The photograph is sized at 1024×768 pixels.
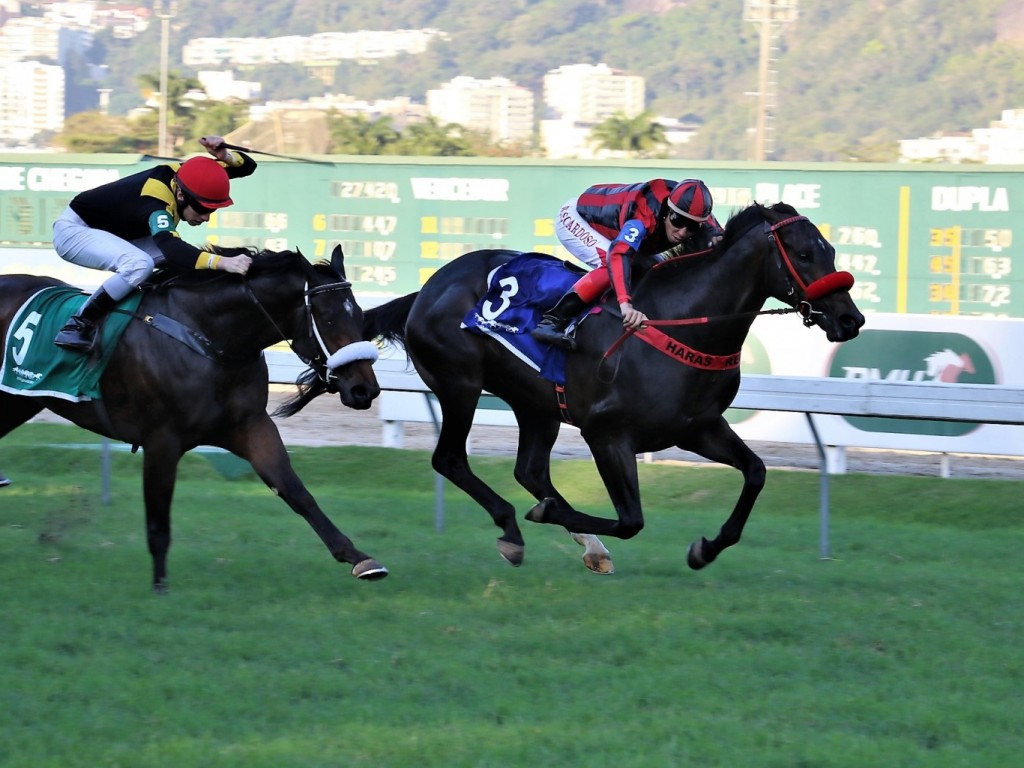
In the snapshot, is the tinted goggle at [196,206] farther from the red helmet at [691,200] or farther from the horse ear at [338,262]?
the red helmet at [691,200]

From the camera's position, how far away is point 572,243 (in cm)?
734

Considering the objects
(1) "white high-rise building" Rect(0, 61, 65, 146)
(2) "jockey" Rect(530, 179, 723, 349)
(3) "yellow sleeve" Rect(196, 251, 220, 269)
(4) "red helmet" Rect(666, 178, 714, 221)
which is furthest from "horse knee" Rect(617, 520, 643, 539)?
(1) "white high-rise building" Rect(0, 61, 65, 146)

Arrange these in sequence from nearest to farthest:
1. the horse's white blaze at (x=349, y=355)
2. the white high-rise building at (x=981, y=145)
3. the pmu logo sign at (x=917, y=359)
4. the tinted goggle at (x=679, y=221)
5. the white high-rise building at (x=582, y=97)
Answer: the horse's white blaze at (x=349, y=355), the tinted goggle at (x=679, y=221), the pmu logo sign at (x=917, y=359), the white high-rise building at (x=981, y=145), the white high-rise building at (x=582, y=97)

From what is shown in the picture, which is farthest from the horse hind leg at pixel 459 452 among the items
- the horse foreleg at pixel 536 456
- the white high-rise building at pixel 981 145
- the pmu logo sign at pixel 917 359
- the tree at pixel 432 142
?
the white high-rise building at pixel 981 145

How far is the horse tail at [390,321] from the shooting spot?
25.6 ft

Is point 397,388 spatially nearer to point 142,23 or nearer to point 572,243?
point 572,243

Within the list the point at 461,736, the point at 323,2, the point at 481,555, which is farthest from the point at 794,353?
the point at 323,2

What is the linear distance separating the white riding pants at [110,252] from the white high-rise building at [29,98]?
10451 cm

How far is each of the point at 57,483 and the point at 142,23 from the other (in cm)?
14030

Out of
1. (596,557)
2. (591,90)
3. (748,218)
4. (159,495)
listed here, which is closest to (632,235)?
(748,218)

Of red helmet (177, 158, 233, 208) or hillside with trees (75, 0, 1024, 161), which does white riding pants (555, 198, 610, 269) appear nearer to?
red helmet (177, 158, 233, 208)

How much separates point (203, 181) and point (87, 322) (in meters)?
0.82

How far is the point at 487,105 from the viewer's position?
108m

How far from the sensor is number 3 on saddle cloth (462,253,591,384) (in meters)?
6.84
